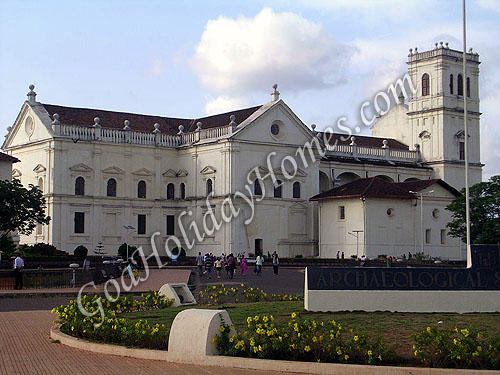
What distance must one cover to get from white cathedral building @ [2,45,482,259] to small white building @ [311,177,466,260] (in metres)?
0.11

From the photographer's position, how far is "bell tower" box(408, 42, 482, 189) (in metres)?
95.9

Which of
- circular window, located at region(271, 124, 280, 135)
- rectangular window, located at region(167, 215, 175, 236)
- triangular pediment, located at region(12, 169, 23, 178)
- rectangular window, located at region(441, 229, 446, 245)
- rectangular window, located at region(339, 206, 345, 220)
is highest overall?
circular window, located at region(271, 124, 280, 135)

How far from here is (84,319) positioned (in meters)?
20.2

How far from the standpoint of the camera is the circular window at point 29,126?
8019cm

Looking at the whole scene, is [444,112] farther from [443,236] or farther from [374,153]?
[443,236]

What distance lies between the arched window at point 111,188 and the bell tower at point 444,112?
35245 millimetres

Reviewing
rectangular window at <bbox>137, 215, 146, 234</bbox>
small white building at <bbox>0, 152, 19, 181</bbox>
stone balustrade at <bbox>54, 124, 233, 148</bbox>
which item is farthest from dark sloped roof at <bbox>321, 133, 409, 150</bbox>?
small white building at <bbox>0, 152, 19, 181</bbox>

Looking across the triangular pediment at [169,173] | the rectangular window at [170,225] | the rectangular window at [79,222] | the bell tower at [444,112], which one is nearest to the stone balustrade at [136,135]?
the triangular pediment at [169,173]

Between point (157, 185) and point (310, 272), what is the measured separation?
61.5 m

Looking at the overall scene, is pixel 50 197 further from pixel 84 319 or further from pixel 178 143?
pixel 84 319

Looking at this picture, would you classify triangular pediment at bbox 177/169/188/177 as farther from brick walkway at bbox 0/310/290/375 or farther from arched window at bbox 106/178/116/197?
brick walkway at bbox 0/310/290/375

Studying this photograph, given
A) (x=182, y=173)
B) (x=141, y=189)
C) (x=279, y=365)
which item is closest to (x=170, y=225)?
(x=141, y=189)

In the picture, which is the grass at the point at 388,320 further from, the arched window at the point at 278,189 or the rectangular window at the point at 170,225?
the rectangular window at the point at 170,225

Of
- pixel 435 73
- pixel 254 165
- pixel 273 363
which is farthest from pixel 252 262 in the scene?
pixel 273 363
